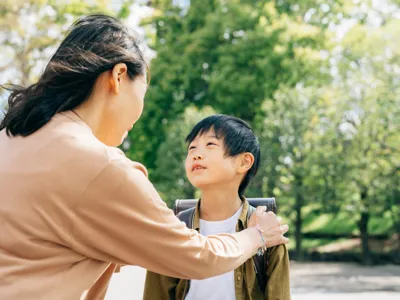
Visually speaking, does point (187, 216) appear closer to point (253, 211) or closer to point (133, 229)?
point (253, 211)

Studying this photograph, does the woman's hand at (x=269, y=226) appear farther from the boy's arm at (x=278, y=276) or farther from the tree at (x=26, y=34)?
the tree at (x=26, y=34)

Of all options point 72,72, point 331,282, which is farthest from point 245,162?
point 331,282

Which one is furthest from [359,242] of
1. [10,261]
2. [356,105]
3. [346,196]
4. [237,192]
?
[10,261]

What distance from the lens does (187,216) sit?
280cm

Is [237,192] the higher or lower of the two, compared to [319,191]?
lower

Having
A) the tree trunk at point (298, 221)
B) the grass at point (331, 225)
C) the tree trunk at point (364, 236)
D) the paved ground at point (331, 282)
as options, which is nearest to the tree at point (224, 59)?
the tree trunk at point (298, 221)

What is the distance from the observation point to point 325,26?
19969mm

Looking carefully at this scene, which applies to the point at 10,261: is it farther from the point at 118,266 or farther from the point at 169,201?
the point at 169,201

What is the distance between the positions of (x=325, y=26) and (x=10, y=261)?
63.4 ft

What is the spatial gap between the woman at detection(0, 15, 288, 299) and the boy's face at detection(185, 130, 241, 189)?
627mm

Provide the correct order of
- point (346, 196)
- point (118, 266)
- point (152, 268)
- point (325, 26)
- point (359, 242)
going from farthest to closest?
point (325, 26) → point (359, 242) → point (346, 196) → point (118, 266) → point (152, 268)

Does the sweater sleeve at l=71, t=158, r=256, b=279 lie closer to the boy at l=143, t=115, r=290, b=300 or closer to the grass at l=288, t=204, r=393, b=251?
the boy at l=143, t=115, r=290, b=300

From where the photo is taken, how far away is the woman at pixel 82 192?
1.75 m

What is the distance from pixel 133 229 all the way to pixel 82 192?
190 millimetres
